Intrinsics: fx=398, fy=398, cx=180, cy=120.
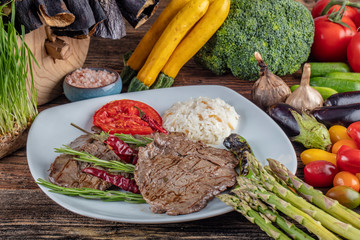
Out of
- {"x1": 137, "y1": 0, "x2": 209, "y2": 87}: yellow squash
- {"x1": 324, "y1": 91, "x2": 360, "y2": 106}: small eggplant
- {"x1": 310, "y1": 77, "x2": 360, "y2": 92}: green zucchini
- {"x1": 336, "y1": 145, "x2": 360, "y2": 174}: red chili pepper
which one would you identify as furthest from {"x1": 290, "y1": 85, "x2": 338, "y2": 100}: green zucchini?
{"x1": 137, "y1": 0, "x2": 209, "y2": 87}: yellow squash

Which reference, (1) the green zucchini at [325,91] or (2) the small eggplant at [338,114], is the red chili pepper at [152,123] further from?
(1) the green zucchini at [325,91]

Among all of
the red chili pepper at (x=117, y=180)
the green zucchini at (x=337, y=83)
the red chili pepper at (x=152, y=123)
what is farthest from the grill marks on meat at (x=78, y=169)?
the green zucchini at (x=337, y=83)

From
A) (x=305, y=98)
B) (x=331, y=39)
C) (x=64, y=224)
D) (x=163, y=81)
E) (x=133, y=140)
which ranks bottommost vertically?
(x=64, y=224)

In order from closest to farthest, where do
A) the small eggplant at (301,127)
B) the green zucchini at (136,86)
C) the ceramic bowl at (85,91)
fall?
1. the small eggplant at (301,127)
2. the ceramic bowl at (85,91)
3. the green zucchini at (136,86)

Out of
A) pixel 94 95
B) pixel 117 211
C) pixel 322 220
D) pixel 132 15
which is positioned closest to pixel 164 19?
pixel 132 15

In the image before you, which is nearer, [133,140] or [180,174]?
[180,174]

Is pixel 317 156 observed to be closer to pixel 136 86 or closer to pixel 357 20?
pixel 136 86

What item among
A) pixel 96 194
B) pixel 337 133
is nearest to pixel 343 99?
pixel 337 133
